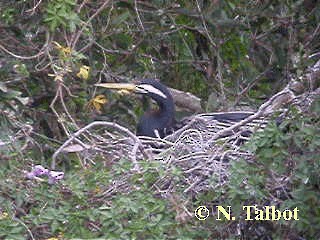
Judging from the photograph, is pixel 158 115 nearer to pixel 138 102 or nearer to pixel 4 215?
pixel 138 102

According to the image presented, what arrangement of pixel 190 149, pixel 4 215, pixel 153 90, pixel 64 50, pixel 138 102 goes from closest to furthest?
pixel 4 215, pixel 190 149, pixel 64 50, pixel 153 90, pixel 138 102

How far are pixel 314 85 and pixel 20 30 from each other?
163cm

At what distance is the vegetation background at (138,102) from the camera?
164 inches

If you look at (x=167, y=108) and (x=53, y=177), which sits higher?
(x=53, y=177)

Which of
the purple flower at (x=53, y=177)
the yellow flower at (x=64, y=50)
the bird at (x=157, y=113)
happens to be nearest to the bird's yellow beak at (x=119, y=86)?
the bird at (x=157, y=113)

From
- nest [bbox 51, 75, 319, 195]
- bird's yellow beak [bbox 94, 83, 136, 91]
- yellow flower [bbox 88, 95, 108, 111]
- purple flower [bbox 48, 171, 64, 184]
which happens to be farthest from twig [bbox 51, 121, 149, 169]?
bird's yellow beak [bbox 94, 83, 136, 91]

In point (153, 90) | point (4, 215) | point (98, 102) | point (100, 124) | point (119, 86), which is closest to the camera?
point (4, 215)

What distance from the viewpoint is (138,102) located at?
6.84 m

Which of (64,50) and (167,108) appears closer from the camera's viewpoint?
(64,50)

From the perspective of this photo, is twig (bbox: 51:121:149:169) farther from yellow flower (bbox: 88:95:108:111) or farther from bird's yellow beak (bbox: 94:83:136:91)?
bird's yellow beak (bbox: 94:83:136:91)

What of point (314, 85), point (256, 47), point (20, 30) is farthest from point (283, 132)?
point (256, 47)

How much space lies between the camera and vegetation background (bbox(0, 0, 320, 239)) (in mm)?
4172

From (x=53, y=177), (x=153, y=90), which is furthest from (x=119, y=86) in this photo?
(x=53, y=177)

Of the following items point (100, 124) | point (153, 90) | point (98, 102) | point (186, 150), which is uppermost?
point (100, 124)
